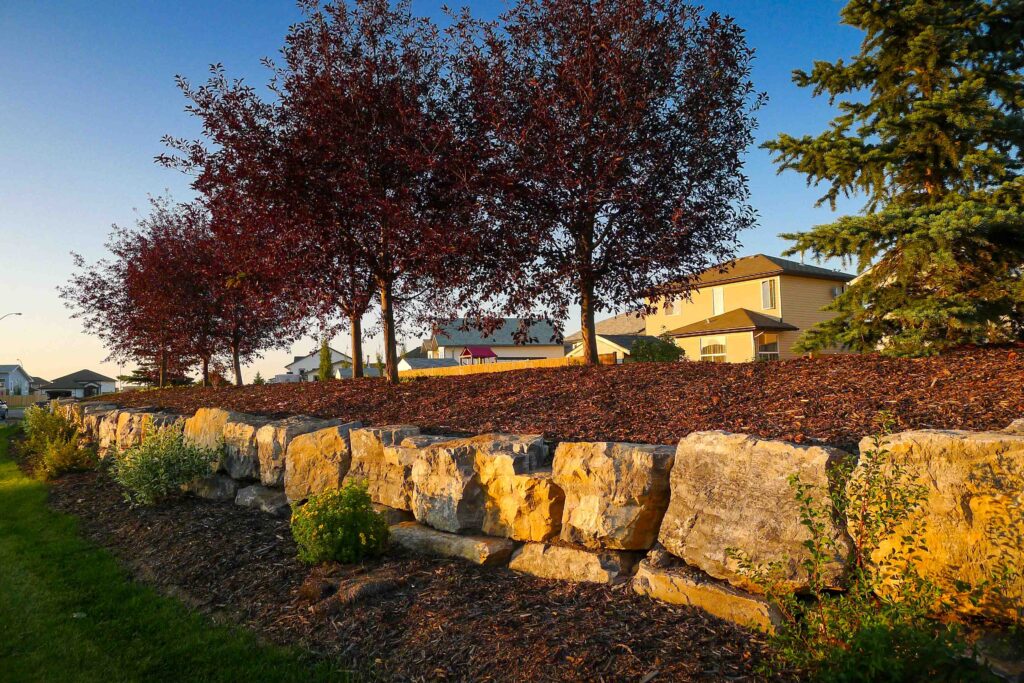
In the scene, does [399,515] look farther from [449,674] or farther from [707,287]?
[707,287]

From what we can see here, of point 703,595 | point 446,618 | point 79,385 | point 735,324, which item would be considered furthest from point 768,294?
point 79,385

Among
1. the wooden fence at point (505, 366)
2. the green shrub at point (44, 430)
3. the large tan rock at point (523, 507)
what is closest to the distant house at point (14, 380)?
the green shrub at point (44, 430)

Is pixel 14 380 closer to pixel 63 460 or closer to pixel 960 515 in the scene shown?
pixel 63 460

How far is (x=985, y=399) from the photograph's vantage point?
15.5 ft

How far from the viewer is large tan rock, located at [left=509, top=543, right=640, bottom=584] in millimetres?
3688

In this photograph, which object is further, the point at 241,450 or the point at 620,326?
the point at 620,326

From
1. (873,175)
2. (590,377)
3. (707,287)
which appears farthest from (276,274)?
(707,287)

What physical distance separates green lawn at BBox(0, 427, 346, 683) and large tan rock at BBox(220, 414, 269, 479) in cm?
146

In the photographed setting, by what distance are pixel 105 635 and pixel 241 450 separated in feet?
9.70

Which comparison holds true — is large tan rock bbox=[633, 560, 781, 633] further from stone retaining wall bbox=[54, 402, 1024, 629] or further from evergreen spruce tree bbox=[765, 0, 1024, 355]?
evergreen spruce tree bbox=[765, 0, 1024, 355]

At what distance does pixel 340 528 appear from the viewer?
425 centimetres

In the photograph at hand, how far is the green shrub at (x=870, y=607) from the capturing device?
7.40 feet

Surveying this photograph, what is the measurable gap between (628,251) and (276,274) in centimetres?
522

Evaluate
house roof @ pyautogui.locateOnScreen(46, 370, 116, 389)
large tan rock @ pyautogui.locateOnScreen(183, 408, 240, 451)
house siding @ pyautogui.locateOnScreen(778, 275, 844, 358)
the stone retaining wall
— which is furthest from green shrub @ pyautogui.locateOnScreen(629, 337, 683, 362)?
house roof @ pyautogui.locateOnScreen(46, 370, 116, 389)
